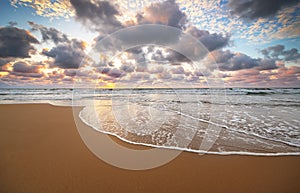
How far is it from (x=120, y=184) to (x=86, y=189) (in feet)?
1.69

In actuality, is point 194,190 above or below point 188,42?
below

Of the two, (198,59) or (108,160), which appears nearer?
(108,160)

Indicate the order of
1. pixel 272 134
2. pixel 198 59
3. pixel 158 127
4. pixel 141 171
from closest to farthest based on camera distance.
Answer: pixel 141 171
pixel 272 134
pixel 158 127
pixel 198 59

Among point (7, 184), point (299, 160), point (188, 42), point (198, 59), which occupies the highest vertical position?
point (188, 42)

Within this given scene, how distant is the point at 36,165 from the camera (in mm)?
2584

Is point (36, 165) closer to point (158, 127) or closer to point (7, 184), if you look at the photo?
point (7, 184)

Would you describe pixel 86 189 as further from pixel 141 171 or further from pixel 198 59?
pixel 198 59

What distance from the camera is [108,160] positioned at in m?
2.79

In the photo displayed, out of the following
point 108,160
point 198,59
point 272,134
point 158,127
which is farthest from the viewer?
point 198,59

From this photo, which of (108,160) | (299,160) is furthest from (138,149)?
(299,160)

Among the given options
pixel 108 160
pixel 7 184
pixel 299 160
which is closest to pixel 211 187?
pixel 108 160

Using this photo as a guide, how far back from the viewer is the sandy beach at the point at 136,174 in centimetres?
211

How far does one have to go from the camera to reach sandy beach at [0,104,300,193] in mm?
2111

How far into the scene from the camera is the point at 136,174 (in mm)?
2406
